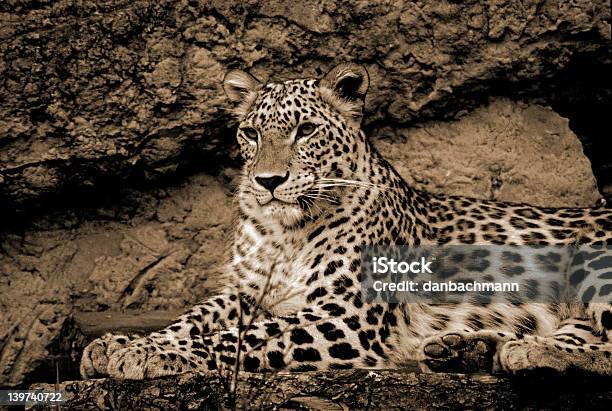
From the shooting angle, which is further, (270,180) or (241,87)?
(241,87)

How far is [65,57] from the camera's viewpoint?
8.26 meters

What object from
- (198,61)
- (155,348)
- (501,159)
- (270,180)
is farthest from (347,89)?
(155,348)

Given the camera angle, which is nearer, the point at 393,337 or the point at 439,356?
the point at 439,356

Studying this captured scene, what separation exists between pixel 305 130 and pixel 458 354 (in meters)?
2.05

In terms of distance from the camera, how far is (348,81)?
25.2 ft

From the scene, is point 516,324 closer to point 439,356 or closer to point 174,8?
point 439,356

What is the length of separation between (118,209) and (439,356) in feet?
11.7

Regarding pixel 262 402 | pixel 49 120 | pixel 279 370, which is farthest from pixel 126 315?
pixel 262 402

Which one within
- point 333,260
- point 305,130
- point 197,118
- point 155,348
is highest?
point 197,118

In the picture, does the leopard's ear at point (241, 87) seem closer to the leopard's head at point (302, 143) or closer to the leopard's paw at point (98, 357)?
the leopard's head at point (302, 143)

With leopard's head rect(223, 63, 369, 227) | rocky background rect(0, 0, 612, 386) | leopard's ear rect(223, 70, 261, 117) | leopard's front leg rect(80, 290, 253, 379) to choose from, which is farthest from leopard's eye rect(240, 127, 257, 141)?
leopard's front leg rect(80, 290, 253, 379)

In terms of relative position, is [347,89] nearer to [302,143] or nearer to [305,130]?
[305,130]

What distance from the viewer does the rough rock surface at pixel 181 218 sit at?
8719 millimetres

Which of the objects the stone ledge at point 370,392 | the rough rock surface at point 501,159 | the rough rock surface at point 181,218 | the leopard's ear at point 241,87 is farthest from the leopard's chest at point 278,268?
the rough rock surface at point 501,159
